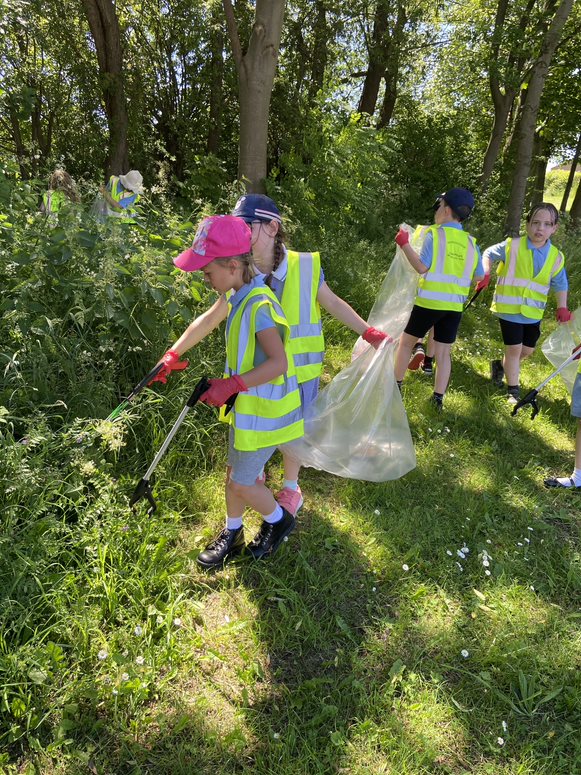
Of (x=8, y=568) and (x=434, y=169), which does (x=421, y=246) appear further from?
(x=434, y=169)

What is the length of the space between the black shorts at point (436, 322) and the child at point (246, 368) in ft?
6.42

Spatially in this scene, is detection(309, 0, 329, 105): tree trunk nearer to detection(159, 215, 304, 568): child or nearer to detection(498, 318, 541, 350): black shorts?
detection(498, 318, 541, 350): black shorts

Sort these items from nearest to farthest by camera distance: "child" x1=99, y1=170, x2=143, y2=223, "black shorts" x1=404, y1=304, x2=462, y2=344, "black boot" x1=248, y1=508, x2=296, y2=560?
1. "black boot" x1=248, y1=508, x2=296, y2=560
2. "black shorts" x1=404, y1=304, x2=462, y2=344
3. "child" x1=99, y1=170, x2=143, y2=223

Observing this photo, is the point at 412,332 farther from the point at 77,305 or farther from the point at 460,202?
the point at 77,305

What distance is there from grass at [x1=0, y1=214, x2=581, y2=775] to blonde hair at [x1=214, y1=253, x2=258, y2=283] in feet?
2.96

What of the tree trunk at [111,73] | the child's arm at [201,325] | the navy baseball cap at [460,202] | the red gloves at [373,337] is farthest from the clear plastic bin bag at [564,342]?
the tree trunk at [111,73]

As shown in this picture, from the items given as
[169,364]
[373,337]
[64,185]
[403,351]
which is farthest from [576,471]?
[64,185]

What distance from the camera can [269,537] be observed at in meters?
2.49

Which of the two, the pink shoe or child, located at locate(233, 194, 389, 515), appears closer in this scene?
child, located at locate(233, 194, 389, 515)

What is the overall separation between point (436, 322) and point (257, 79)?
3155 millimetres

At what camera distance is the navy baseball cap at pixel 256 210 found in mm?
2209

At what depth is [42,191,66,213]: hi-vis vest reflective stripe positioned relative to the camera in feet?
10.9

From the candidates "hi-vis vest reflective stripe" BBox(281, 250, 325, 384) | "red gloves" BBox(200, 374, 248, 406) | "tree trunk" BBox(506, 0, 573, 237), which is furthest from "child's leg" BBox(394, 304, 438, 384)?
"tree trunk" BBox(506, 0, 573, 237)

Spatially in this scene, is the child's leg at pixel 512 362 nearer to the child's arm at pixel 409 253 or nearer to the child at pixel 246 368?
the child's arm at pixel 409 253
